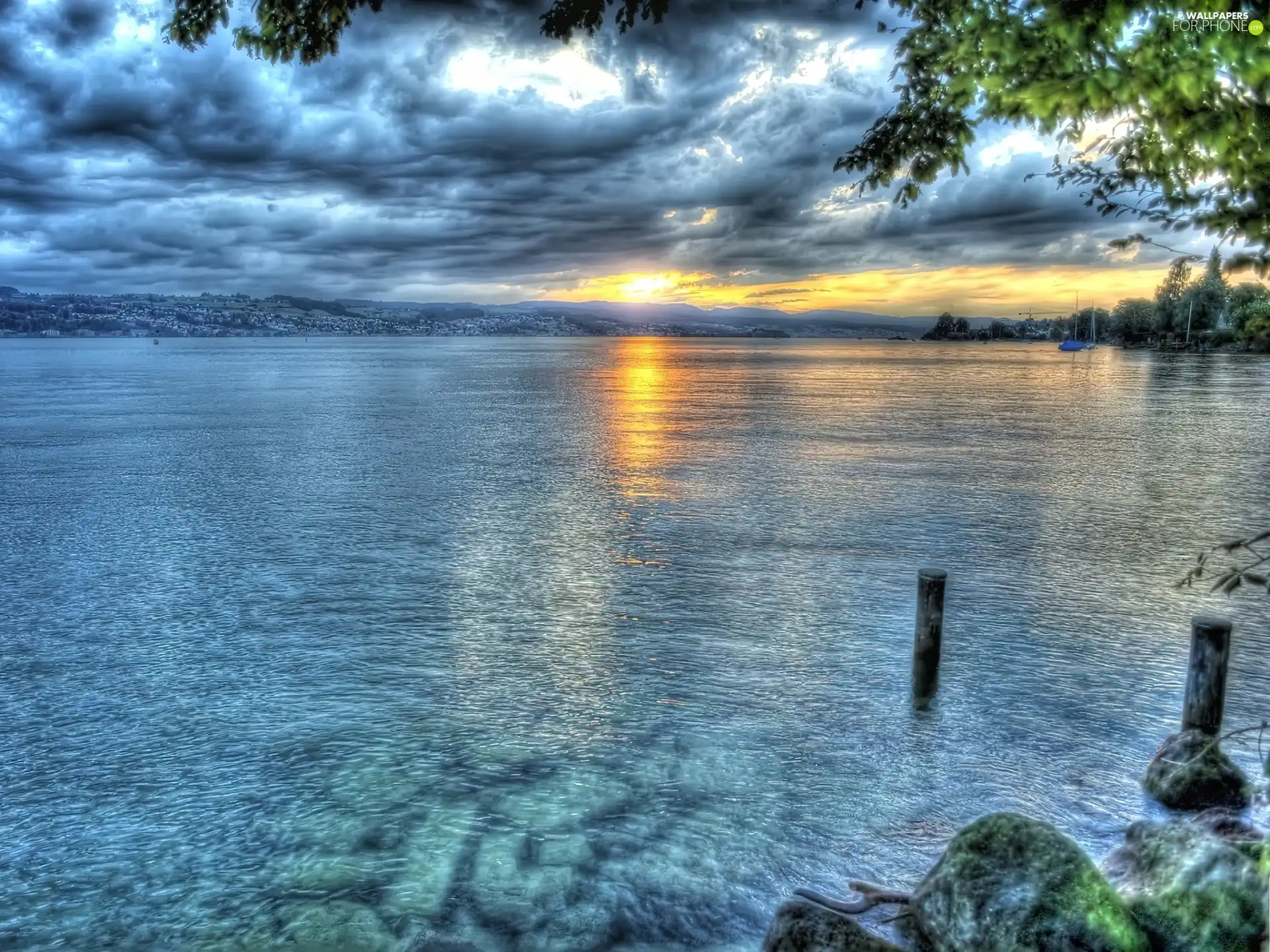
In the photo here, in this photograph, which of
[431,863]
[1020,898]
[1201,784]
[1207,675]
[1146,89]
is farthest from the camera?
[1207,675]

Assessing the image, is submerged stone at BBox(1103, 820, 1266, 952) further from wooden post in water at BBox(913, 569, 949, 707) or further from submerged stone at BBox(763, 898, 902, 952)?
wooden post in water at BBox(913, 569, 949, 707)

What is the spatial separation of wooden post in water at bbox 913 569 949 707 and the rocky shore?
4211mm

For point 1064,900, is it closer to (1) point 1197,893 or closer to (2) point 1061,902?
(2) point 1061,902

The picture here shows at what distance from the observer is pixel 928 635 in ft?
36.7

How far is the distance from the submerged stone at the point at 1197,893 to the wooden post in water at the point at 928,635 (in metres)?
4.38

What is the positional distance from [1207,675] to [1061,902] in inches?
187

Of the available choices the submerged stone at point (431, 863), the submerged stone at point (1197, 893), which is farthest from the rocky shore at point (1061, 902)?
the submerged stone at point (431, 863)

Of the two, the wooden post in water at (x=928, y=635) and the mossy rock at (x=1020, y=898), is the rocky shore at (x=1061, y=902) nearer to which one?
the mossy rock at (x=1020, y=898)

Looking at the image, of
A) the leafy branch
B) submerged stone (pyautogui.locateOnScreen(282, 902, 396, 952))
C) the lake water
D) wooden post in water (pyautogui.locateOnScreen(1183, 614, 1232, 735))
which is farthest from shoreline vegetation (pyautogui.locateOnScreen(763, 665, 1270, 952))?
submerged stone (pyautogui.locateOnScreen(282, 902, 396, 952))

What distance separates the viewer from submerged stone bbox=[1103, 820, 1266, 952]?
6012mm

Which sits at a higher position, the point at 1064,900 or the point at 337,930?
the point at 1064,900

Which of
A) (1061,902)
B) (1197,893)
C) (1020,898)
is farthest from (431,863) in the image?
(1197,893)

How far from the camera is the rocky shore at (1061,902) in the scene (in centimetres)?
598

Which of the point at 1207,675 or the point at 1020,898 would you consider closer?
the point at 1020,898
